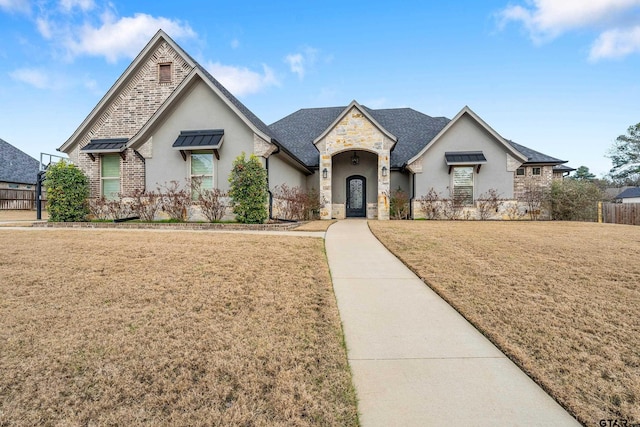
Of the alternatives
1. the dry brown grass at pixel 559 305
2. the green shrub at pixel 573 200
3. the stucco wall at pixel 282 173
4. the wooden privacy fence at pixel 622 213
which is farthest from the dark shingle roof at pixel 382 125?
the dry brown grass at pixel 559 305

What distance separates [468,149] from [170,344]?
17063 mm

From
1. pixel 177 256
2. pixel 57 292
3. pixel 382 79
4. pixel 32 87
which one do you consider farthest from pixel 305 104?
pixel 57 292

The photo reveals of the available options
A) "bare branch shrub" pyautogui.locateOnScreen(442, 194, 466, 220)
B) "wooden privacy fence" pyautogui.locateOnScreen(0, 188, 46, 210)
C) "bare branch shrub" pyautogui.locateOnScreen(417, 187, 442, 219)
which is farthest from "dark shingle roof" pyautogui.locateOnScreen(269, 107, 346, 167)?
"wooden privacy fence" pyautogui.locateOnScreen(0, 188, 46, 210)

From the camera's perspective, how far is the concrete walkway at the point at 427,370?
1.98 m

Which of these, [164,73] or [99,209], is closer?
[99,209]

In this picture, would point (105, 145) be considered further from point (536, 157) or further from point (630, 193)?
point (630, 193)

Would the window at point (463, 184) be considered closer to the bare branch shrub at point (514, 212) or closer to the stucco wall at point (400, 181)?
the bare branch shrub at point (514, 212)

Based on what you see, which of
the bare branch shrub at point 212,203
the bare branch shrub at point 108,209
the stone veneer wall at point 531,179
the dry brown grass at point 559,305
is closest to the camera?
the dry brown grass at point 559,305

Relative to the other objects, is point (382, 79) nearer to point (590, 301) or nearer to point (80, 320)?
point (590, 301)

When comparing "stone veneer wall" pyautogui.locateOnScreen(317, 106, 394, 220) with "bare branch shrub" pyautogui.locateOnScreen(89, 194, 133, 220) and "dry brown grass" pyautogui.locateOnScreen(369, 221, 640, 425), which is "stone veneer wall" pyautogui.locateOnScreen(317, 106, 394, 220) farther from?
"bare branch shrub" pyautogui.locateOnScreen(89, 194, 133, 220)

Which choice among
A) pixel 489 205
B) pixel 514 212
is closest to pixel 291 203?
pixel 489 205

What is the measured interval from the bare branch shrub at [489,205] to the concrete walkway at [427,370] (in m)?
13.8

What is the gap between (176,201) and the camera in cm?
1284

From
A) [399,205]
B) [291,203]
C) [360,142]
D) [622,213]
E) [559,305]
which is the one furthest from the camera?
[399,205]
